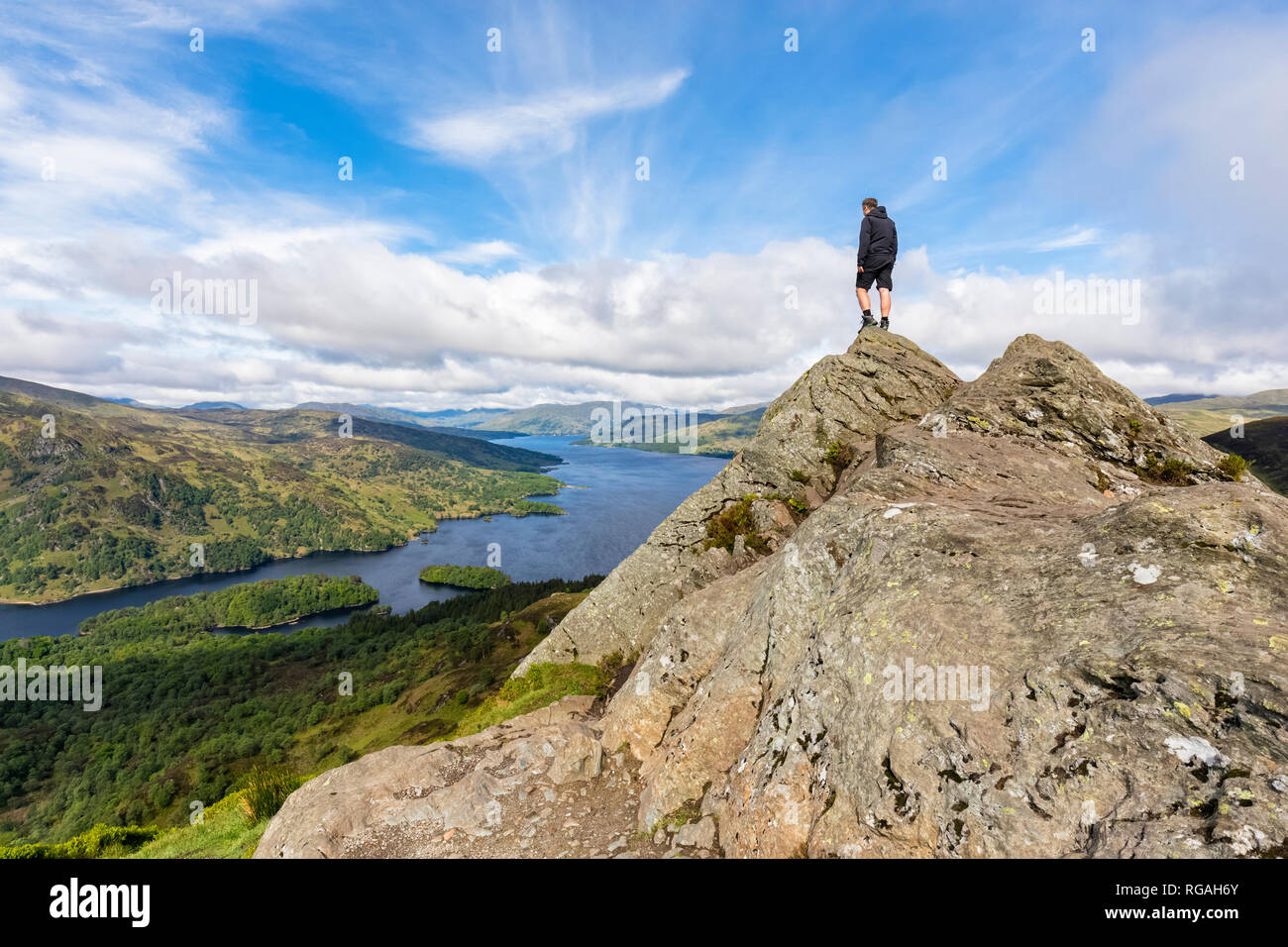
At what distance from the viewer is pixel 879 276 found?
2123 centimetres

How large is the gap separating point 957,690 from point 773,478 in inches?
A: 531

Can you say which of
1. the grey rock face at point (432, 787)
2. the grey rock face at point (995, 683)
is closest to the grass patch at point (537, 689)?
the grey rock face at point (432, 787)

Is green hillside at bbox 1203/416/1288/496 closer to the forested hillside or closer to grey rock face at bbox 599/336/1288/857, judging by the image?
grey rock face at bbox 599/336/1288/857

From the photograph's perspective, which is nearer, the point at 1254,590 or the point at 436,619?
the point at 1254,590

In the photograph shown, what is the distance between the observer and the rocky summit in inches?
242

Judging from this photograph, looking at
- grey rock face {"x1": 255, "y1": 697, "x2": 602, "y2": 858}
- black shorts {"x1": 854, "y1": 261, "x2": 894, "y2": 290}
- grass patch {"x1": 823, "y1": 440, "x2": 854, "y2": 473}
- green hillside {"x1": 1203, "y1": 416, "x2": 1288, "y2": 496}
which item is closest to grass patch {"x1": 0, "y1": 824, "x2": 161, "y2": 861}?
grey rock face {"x1": 255, "y1": 697, "x2": 602, "y2": 858}

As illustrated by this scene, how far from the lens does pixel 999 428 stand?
16.3 meters

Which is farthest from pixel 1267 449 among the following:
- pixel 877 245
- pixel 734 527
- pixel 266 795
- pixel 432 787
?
pixel 266 795

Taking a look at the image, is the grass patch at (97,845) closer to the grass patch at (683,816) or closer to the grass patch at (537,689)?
the grass patch at (537,689)

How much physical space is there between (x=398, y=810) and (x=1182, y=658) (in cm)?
1484

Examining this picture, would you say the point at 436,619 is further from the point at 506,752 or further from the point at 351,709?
the point at 506,752

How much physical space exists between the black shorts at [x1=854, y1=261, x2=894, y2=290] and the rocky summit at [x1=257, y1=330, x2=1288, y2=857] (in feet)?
18.1
